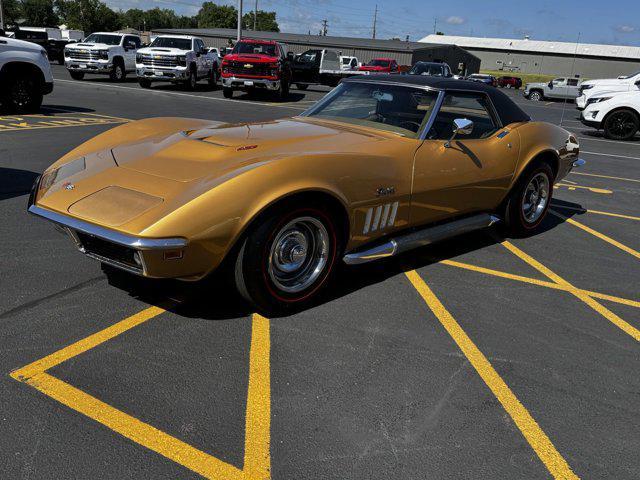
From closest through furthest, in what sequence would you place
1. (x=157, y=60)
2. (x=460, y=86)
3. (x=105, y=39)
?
(x=460, y=86) < (x=157, y=60) < (x=105, y=39)

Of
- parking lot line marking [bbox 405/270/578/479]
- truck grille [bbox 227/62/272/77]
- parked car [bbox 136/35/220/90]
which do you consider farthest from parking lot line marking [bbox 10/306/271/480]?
parked car [bbox 136/35/220/90]

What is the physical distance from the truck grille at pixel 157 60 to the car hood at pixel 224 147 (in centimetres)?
1735

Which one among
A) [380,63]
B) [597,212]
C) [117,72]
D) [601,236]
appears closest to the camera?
[601,236]

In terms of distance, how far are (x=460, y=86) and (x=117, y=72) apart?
2118cm

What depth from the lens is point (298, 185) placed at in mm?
3104

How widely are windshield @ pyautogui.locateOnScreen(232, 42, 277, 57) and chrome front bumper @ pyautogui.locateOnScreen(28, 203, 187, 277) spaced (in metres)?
17.6

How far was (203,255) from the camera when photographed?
2.87m

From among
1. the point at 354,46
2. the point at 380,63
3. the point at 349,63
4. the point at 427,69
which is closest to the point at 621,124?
the point at 427,69

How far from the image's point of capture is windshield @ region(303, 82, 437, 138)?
4219 millimetres

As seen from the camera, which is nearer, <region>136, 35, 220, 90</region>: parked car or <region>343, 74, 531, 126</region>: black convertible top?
<region>343, 74, 531, 126</region>: black convertible top

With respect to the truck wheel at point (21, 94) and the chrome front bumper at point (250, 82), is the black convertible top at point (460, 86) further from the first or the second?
the chrome front bumper at point (250, 82)

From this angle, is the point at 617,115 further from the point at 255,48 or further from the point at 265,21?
the point at 265,21

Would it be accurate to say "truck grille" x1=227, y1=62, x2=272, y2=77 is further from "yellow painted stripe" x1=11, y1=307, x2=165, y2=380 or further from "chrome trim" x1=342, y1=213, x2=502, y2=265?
"yellow painted stripe" x1=11, y1=307, x2=165, y2=380

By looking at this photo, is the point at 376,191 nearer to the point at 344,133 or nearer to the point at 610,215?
the point at 344,133
